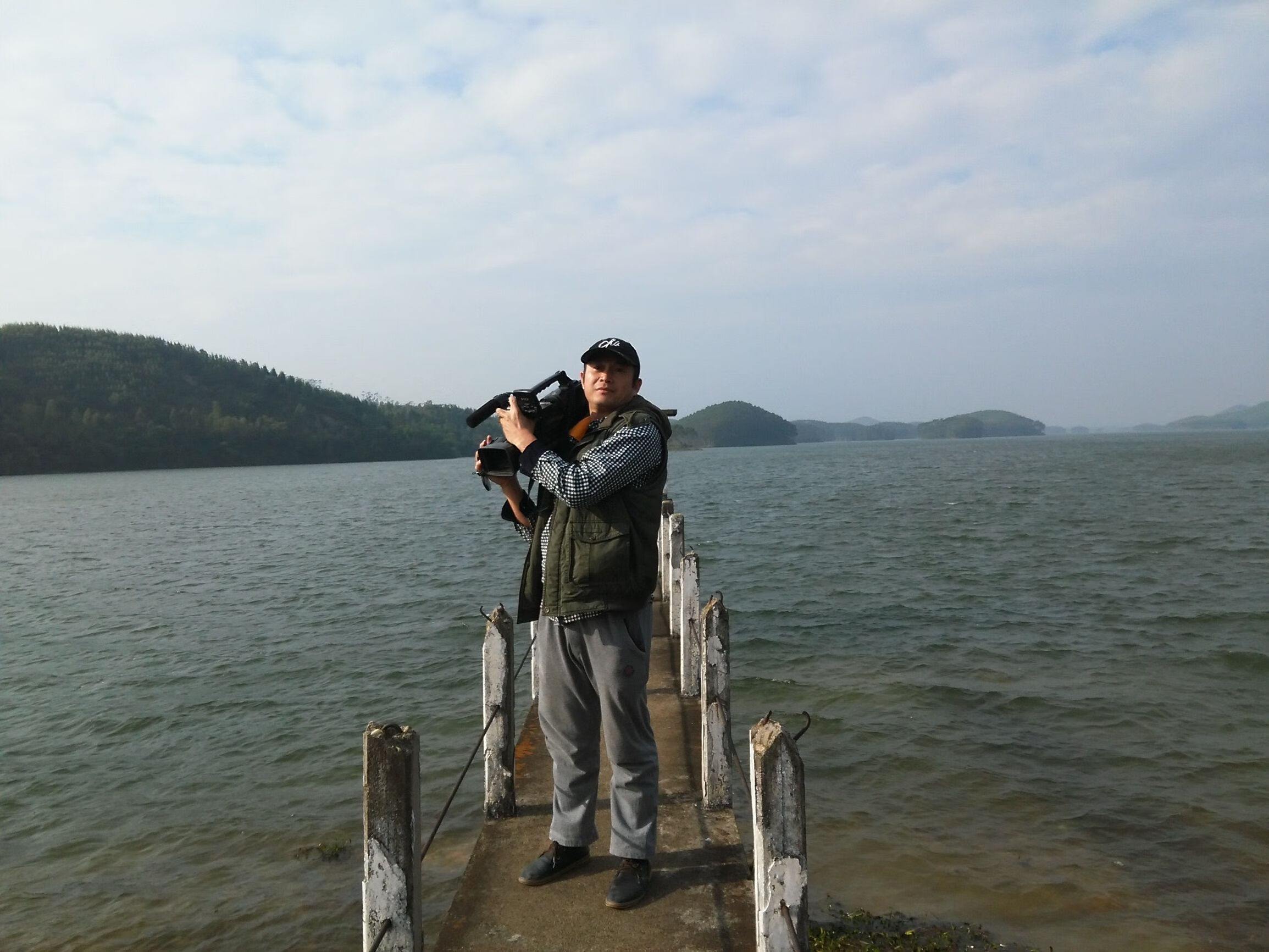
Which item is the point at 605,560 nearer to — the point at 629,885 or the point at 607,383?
the point at 607,383

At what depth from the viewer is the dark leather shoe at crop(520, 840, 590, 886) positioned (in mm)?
4219

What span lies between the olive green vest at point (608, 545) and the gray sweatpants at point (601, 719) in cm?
13

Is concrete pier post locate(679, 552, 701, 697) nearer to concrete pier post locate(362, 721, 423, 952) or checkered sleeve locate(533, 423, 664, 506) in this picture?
checkered sleeve locate(533, 423, 664, 506)

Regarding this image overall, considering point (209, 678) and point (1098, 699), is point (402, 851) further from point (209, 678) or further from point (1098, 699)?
point (209, 678)

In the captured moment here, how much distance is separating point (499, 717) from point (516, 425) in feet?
7.68

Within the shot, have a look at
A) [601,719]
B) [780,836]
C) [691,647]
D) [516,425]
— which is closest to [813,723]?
[691,647]

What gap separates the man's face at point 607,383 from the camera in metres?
3.80

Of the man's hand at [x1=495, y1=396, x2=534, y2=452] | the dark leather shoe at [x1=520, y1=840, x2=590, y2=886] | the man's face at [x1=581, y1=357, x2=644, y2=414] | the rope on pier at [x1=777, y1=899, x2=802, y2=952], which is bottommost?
the dark leather shoe at [x1=520, y1=840, x2=590, y2=886]

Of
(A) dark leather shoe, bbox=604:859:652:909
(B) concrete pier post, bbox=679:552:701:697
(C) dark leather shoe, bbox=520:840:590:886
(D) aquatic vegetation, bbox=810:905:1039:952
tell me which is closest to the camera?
(A) dark leather shoe, bbox=604:859:652:909

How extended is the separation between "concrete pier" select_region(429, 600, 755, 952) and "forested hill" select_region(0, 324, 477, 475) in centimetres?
13533

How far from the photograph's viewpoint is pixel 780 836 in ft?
9.93

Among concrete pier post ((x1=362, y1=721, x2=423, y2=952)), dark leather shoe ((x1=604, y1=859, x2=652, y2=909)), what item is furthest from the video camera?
dark leather shoe ((x1=604, y1=859, x2=652, y2=909))

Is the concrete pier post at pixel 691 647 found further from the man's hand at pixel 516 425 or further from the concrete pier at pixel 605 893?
the man's hand at pixel 516 425

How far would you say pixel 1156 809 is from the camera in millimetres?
7566
